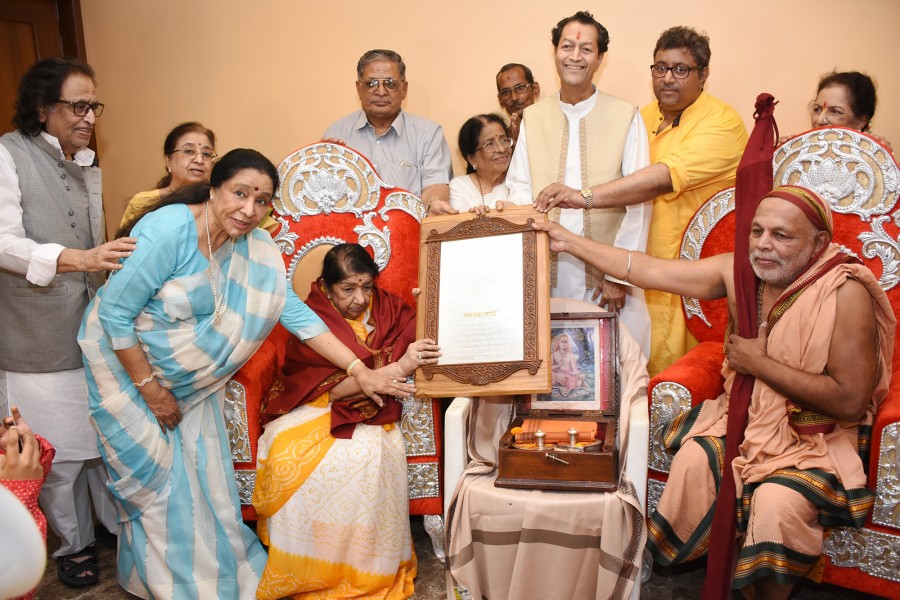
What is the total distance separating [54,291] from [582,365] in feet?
7.58

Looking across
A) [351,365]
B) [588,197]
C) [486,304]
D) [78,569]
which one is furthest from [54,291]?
[588,197]

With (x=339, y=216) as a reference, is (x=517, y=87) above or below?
above

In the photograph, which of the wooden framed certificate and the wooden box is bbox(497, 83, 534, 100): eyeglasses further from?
the wooden box

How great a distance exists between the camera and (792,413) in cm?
280

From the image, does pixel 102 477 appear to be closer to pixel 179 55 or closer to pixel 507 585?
pixel 507 585

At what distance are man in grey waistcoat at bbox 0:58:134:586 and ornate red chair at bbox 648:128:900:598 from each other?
2517 mm

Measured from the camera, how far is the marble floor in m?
3.19

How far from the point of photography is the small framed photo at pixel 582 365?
317 cm

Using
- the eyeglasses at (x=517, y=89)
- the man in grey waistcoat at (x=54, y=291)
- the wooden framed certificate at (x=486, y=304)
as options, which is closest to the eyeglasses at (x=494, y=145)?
the eyeglasses at (x=517, y=89)

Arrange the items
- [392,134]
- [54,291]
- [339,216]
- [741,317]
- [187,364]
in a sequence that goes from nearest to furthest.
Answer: [741,317], [187,364], [54,291], [339,216], [392,134]

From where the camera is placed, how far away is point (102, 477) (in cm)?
373

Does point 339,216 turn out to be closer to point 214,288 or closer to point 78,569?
point 214,288

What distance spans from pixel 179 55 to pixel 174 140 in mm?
2605

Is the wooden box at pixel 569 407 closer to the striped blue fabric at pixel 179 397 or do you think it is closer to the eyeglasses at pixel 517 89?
the striped blue fabric at pixel 179 397
